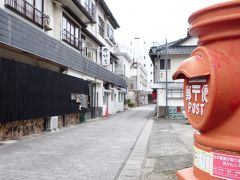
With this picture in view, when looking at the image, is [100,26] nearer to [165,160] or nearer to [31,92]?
[31,92]

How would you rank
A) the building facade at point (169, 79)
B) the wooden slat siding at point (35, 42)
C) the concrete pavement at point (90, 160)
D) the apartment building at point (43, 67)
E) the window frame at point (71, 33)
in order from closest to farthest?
the concrete pavement at point (90, 160)
the wooden slat siding at point (35, 42)
the apartment building at point (43, 67)
the window frame at point (71, 33)
the building facade at point (169, 79)

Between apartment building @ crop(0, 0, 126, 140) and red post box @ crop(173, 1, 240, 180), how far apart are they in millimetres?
→ 10510

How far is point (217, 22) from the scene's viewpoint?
2395 mm

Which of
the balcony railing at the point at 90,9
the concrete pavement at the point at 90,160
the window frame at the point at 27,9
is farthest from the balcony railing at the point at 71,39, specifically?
the concrete pavement at the point at 90,160

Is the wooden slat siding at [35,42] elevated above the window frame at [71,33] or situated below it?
→ below

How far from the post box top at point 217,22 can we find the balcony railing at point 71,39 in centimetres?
1934

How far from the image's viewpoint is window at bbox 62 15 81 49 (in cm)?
2142

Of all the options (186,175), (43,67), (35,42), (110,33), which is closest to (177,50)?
(110,33)

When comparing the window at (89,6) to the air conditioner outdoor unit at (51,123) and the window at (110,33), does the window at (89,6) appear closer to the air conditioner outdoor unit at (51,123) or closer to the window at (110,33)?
the window at (110,33)

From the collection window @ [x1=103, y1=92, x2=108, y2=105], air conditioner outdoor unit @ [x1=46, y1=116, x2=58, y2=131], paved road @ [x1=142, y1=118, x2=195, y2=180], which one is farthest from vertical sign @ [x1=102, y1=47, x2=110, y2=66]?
paved road @ [x1=142, y1=118, x2=195, y2=180]

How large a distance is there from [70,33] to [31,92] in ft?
28.0

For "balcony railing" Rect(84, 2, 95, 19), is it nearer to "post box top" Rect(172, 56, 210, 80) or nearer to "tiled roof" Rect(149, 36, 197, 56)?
"tiled roof" Rect(149, 36, 197, 56)

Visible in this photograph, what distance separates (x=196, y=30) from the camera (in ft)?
8.61

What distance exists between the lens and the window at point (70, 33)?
21.4 meters
